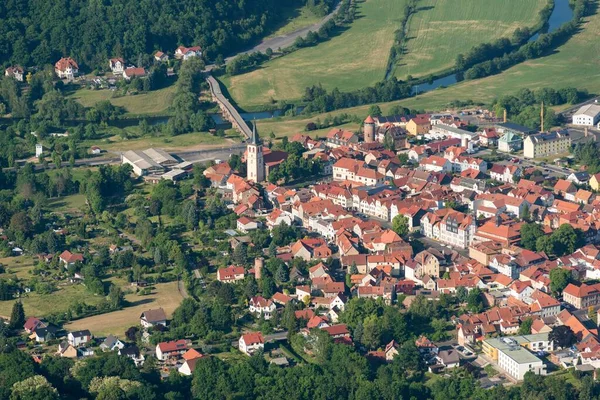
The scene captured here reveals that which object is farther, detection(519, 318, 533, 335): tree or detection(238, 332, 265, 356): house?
detection(519, 318, 533, 335): tree

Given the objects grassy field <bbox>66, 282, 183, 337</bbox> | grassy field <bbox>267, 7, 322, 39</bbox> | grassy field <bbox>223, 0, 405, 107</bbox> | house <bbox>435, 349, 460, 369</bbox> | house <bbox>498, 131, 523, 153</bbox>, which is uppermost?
grassy field <bbox>267, 7, 322, 39</bbox>

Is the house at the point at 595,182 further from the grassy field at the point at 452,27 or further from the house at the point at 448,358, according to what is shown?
the grassy field at the point at 452,27

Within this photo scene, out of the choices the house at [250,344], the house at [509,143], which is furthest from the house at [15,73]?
the house at [250,344]

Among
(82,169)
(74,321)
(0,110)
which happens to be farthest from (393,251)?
(0,110)

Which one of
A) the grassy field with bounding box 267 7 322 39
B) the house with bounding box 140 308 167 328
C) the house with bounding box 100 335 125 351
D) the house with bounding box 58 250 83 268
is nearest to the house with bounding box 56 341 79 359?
Result: the house with bounding box 100 335 125 351

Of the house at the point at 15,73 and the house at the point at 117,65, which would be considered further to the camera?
the house at the point at 117,65

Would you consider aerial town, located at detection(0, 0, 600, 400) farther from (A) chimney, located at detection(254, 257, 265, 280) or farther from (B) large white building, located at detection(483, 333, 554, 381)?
(A) chimney, located at detection(254, 257, 265, 280)

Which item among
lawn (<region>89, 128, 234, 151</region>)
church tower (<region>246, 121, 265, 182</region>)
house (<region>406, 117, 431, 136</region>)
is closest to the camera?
church tower (<region>246, 121, 265, 182</region>)
